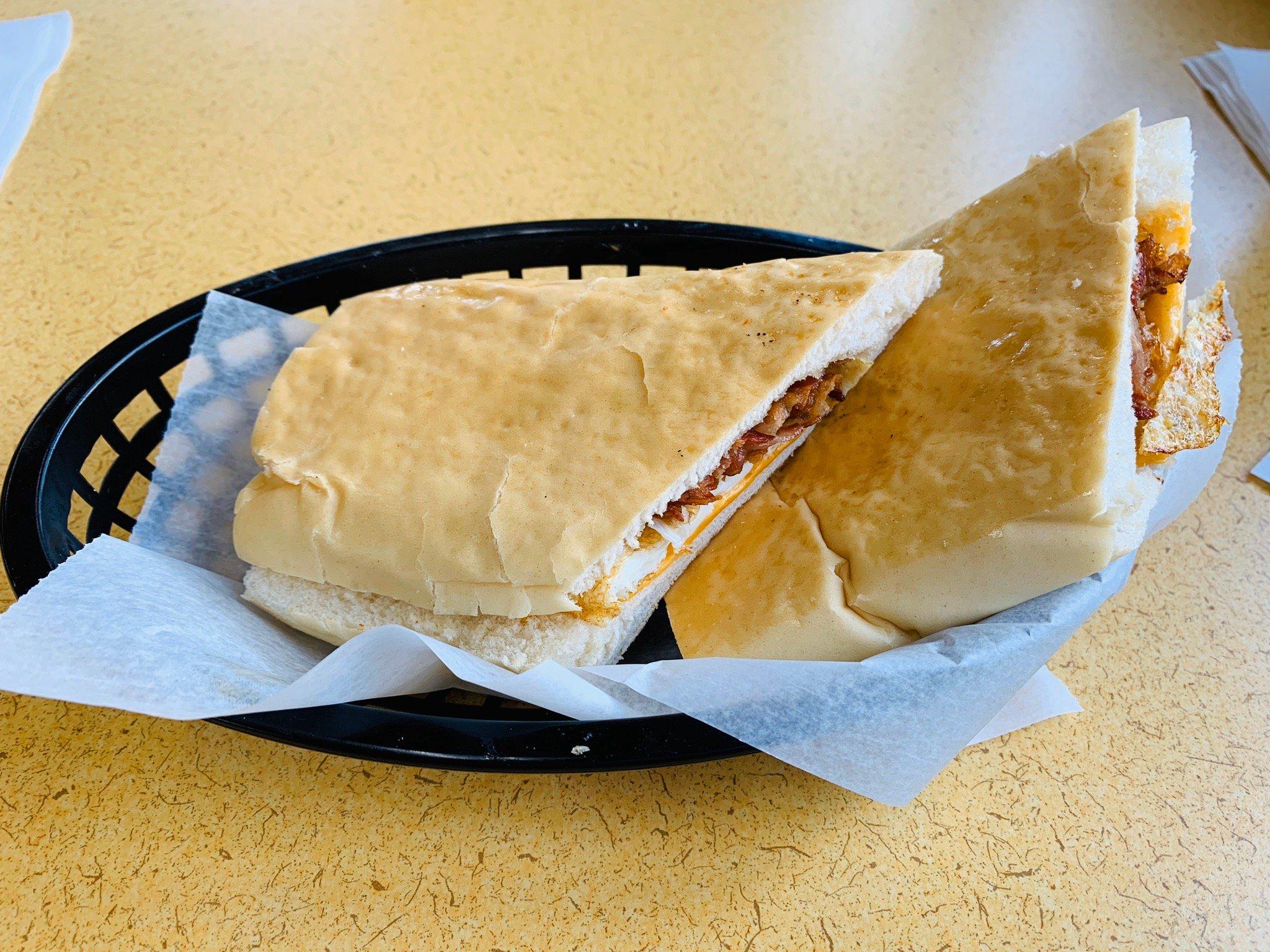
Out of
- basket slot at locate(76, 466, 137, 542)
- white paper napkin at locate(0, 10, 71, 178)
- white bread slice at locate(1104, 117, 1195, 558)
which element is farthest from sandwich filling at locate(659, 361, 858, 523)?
white paper napkin at locate(0, 10, 71, 178)

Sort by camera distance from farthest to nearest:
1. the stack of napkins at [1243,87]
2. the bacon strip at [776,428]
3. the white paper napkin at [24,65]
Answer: the stack of napkins at [1243,87]
the white paper napkin at [24,65]
the bacon strip at [776,428]

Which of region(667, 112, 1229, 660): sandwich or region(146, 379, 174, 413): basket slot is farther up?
region(667, 112, 1229, 660): sandwich

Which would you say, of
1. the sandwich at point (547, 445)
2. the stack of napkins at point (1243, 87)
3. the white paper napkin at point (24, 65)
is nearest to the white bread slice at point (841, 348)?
the sandwich at point (547, 445)

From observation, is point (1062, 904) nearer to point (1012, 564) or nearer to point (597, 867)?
point (1012, 564)

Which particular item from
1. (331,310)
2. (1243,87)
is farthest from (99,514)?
(1243,87)

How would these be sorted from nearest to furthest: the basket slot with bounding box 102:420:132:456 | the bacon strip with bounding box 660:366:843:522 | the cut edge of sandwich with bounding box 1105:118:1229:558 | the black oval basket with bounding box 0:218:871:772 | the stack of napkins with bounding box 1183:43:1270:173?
1. the black oval basket with bounding box 0:218:871:772
2. the cut edge of sandwich with bounding box 1105:118:1229:558
3. the bacon strip with bounding box 660:366:843:522
4. the basket slot with bounding box 102:420:132:456
5. the stack of napkins with bounding box 1183:43:1270:173

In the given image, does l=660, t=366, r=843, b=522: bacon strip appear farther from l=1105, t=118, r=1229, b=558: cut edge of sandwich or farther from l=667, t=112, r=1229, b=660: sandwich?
l=1105, t=118, r=1229, b=558: cut edge of sandwich

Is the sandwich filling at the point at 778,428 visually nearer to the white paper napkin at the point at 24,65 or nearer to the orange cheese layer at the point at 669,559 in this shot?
the orange cheese layer at the point at 669,559
